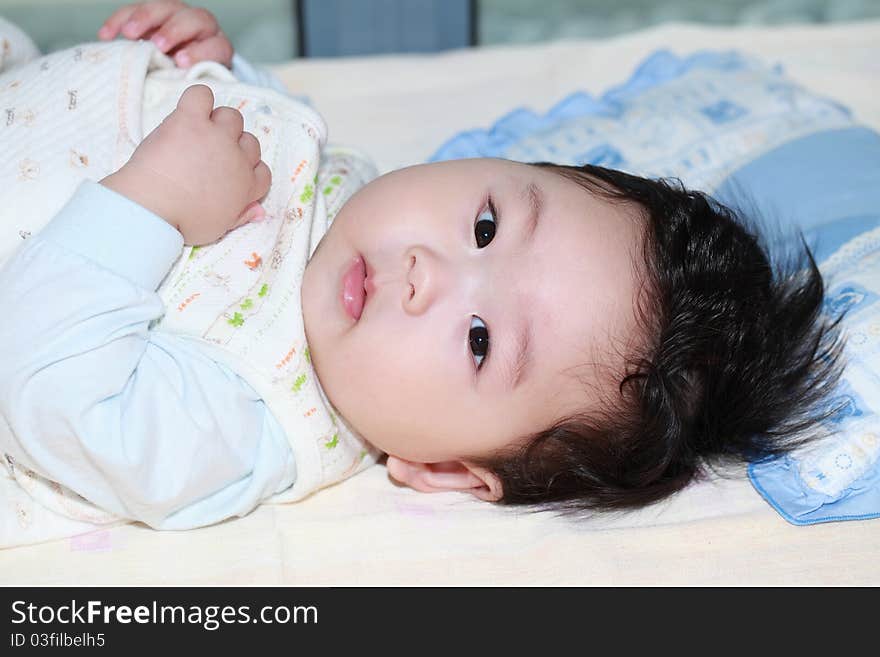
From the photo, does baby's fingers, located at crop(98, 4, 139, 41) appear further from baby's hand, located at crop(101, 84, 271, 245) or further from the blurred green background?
the blurred green background

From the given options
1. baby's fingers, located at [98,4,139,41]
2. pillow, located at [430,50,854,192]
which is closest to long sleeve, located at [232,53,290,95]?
baby's fingers, located at [98,4,139,41]

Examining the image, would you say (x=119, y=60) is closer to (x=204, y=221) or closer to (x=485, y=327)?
(x=204, y=221)

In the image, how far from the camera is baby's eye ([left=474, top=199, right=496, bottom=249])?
3.76 feet

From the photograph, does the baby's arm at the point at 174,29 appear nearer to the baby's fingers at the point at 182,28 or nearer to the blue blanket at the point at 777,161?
the baby's fingers at the point at 182,28

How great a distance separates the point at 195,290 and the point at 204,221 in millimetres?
78

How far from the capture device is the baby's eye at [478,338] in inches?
44.0

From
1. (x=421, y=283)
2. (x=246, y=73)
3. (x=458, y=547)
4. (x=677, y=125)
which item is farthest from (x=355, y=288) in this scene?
(x=677, y=125)

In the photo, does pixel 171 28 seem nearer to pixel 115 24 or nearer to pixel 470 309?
pixel 115 24

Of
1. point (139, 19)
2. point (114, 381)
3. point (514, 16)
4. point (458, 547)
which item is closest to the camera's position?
point (114, 381)

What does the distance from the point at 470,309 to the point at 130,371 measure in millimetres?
350

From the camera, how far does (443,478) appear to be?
4.06 feet

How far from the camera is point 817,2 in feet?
8.02

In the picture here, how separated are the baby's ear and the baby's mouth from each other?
0.19 metres

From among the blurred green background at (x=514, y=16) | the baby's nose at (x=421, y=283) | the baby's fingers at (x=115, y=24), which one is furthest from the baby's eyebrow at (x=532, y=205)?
the blurred green background at (x=514, y=16)
